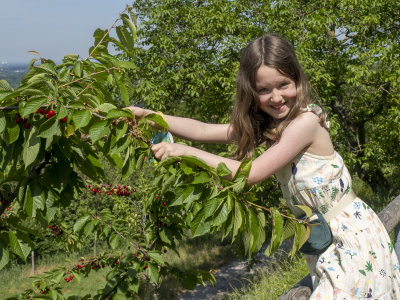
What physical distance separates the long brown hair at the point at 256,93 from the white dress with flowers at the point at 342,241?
0.21 m

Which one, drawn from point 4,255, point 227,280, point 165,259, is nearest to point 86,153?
point 4,255

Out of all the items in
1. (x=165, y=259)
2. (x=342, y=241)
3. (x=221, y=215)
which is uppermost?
(x=221, y=215)

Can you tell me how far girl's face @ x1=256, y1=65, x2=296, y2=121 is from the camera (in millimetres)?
1676

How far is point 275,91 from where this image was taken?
171 cm

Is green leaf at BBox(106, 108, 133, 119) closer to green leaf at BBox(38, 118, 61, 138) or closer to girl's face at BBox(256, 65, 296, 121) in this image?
green leaf at BBox(38, 118, 61, 138)

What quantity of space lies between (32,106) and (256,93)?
3.10 ft

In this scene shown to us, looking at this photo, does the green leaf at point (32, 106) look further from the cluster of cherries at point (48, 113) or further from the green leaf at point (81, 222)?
the green leaf at point (81, 222)

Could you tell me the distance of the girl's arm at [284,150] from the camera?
4.74ft

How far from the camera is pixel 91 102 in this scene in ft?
4.27

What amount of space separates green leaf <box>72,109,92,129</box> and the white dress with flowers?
0.92m

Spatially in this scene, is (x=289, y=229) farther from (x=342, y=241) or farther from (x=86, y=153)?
(x=86, y=153)

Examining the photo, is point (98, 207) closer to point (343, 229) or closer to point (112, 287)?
point (112, 287)

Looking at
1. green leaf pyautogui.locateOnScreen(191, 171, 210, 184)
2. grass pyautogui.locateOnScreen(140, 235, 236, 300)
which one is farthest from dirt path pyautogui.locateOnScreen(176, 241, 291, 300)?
green leaf pyautogui.locateOnScreen(191, 171, 210, 184)

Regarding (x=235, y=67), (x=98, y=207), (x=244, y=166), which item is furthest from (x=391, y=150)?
(x=244, y=166)
